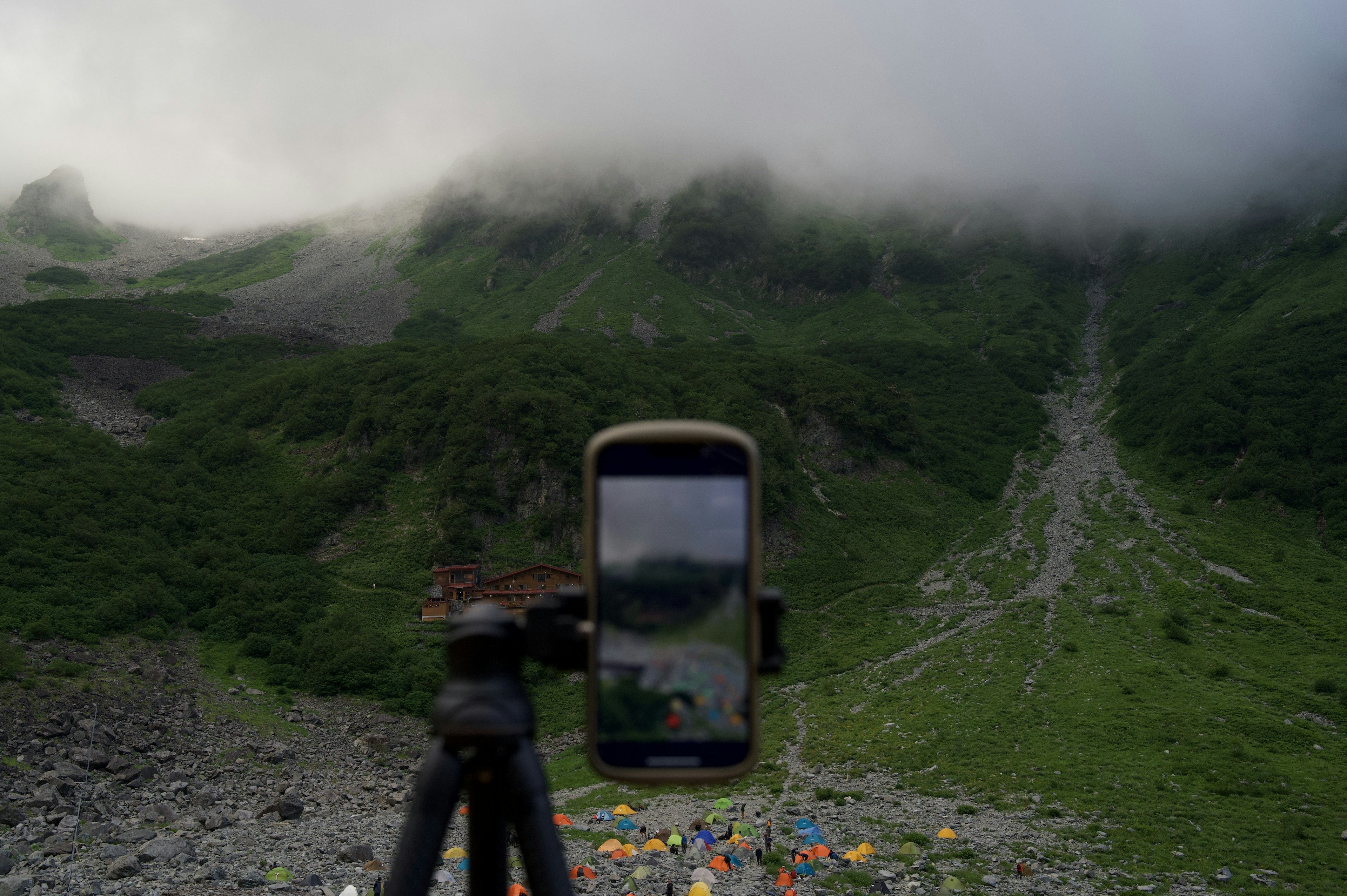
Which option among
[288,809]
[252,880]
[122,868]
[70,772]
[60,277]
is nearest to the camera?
[252,880]

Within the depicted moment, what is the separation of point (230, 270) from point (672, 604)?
204595mm

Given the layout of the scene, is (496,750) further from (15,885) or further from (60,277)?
(60,277)

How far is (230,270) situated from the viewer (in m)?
172

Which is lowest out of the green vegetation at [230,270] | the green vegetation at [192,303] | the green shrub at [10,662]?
the green shrub at [10,662]

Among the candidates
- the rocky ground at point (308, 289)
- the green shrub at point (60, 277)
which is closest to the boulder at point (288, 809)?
the rocky ground at point (308, 289)

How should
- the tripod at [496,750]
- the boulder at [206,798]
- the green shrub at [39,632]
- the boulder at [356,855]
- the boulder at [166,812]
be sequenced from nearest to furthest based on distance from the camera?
the tripod at [496,750] < the boulder at [356,855] < the boulder at [166,812] < the boulder at [206,798] < the green shrub at [39,632]

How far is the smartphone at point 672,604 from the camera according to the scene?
6.39 ft

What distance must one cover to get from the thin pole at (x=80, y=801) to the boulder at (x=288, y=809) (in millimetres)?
5677

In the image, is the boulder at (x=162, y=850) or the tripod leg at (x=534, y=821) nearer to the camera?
the tripod leg at (x=534, y=821)

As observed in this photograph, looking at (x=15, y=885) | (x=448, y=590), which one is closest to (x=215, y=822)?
(x=15, y=885)

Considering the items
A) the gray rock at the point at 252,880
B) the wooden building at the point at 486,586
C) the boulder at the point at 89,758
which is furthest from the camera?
the wooden building at the point at 486,586

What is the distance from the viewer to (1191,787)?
92.4ft

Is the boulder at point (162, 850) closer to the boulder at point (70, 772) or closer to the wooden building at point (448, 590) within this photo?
the boulder at point (70, 772)

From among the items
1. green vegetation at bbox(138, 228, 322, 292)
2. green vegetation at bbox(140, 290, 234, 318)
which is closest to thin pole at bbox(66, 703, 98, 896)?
green vegetation at bbox(140, 290, 234, 318)
